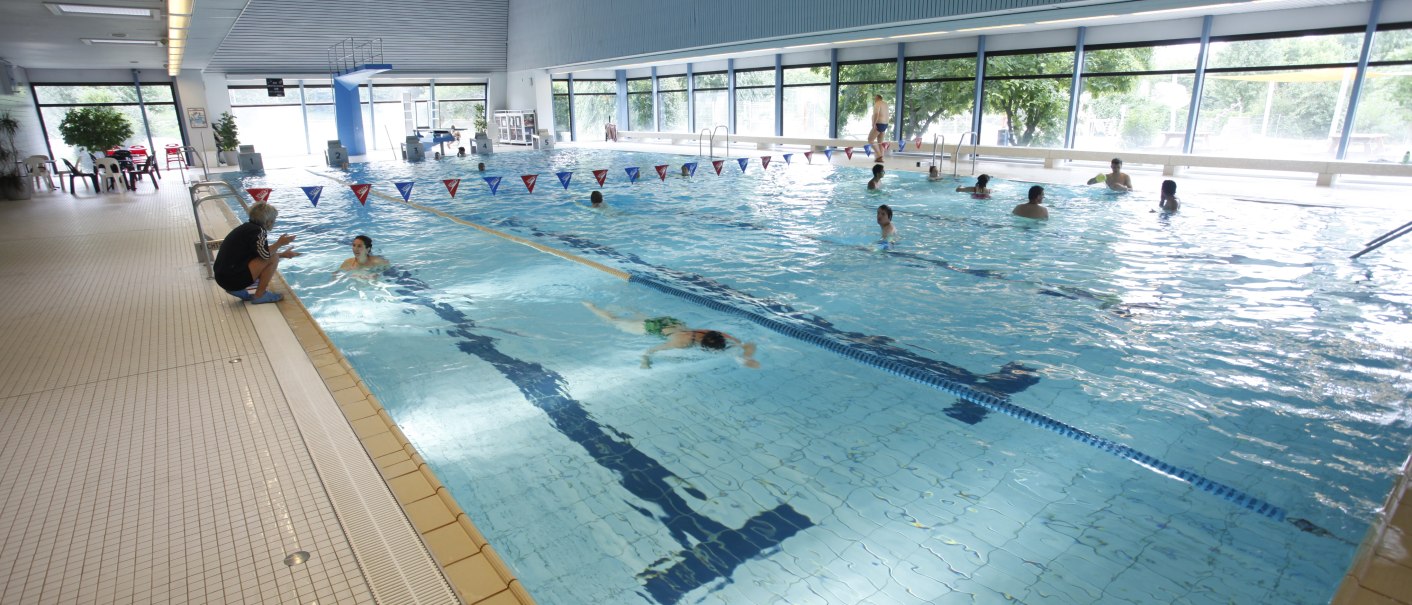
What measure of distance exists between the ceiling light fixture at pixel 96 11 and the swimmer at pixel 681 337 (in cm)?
733

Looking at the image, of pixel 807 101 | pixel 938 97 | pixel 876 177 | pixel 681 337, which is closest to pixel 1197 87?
pixel 938 97

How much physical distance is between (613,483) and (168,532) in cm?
148

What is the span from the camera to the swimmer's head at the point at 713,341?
4395 mm

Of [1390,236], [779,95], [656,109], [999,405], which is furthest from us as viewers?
[656,109]

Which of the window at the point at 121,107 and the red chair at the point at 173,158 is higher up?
the window at the point at 121,107

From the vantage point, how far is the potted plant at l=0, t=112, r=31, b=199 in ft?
36.2

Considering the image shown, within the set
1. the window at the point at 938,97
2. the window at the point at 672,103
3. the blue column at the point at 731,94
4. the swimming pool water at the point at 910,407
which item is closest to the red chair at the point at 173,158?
the swimming pool water at the point at 910,407

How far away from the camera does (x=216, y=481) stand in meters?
2.38

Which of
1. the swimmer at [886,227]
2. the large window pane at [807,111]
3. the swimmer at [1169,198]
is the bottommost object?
the swimmer at [886,227]

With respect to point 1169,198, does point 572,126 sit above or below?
above

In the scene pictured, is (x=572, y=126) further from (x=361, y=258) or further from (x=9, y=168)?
(x=361, y=258)

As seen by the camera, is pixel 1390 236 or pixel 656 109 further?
pixel 656 109

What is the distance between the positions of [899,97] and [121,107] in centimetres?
2028

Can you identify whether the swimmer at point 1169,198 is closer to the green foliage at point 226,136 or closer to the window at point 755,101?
the window at point 755,101
